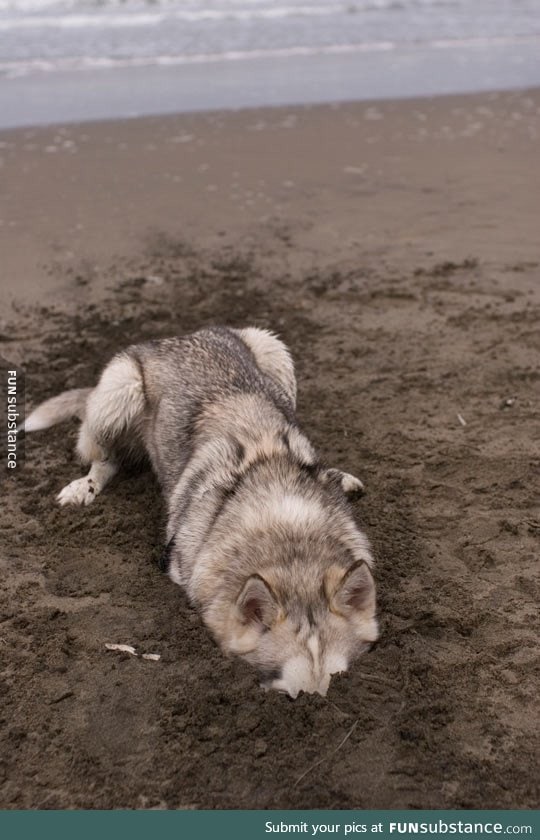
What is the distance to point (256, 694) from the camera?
153 inches

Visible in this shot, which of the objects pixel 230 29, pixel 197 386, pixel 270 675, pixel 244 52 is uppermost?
pixel 230 29

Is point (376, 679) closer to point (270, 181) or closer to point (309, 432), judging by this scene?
point (309, 432)

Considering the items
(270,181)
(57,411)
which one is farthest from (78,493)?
(270,181)

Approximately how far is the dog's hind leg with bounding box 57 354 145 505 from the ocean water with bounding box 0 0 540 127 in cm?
843

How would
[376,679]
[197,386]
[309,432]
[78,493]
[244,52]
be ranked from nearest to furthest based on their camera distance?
[376,679] → [197,386] → [78,493] → [309,432] → [244,52]

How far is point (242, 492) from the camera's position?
184 inches

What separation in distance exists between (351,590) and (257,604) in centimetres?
44

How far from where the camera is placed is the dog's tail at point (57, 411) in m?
6.49

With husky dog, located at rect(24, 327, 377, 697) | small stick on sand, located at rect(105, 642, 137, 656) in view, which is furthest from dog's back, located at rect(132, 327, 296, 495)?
small stick on sand, located at rect(105, 642, 137, 656)

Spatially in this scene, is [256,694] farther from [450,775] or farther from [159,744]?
[450,775]

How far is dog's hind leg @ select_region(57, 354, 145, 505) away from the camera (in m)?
5.99

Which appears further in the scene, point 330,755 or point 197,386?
point 197,386

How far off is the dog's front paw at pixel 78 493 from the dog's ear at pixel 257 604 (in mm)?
2243

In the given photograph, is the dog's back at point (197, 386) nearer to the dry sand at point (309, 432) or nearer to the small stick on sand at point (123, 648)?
the dry sand at point (309, 432)
